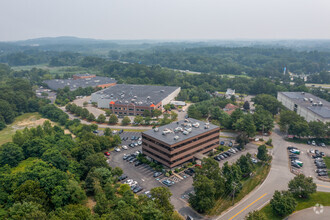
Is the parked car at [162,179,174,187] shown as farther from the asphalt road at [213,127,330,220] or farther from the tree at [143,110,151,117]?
the tree at [143,110,151,117]

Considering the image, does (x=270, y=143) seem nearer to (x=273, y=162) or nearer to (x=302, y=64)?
(x=273, y=162)

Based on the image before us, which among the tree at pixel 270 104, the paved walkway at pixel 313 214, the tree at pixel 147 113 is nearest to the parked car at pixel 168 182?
the paved walkway at pixel 313 214

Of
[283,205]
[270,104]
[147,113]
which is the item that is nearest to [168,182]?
[283,205]

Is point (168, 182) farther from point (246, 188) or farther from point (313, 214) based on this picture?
point (313, 214)

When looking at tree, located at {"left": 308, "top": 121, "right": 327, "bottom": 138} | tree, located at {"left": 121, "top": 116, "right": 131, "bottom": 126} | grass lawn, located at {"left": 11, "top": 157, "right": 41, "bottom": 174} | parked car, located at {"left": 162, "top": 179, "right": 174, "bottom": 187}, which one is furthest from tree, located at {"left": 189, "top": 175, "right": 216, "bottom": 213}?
tree, located at {"left": 121, "top": 116, "right": 131, "bottom": 126}

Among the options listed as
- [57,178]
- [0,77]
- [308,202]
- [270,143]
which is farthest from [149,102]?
[0,77]
